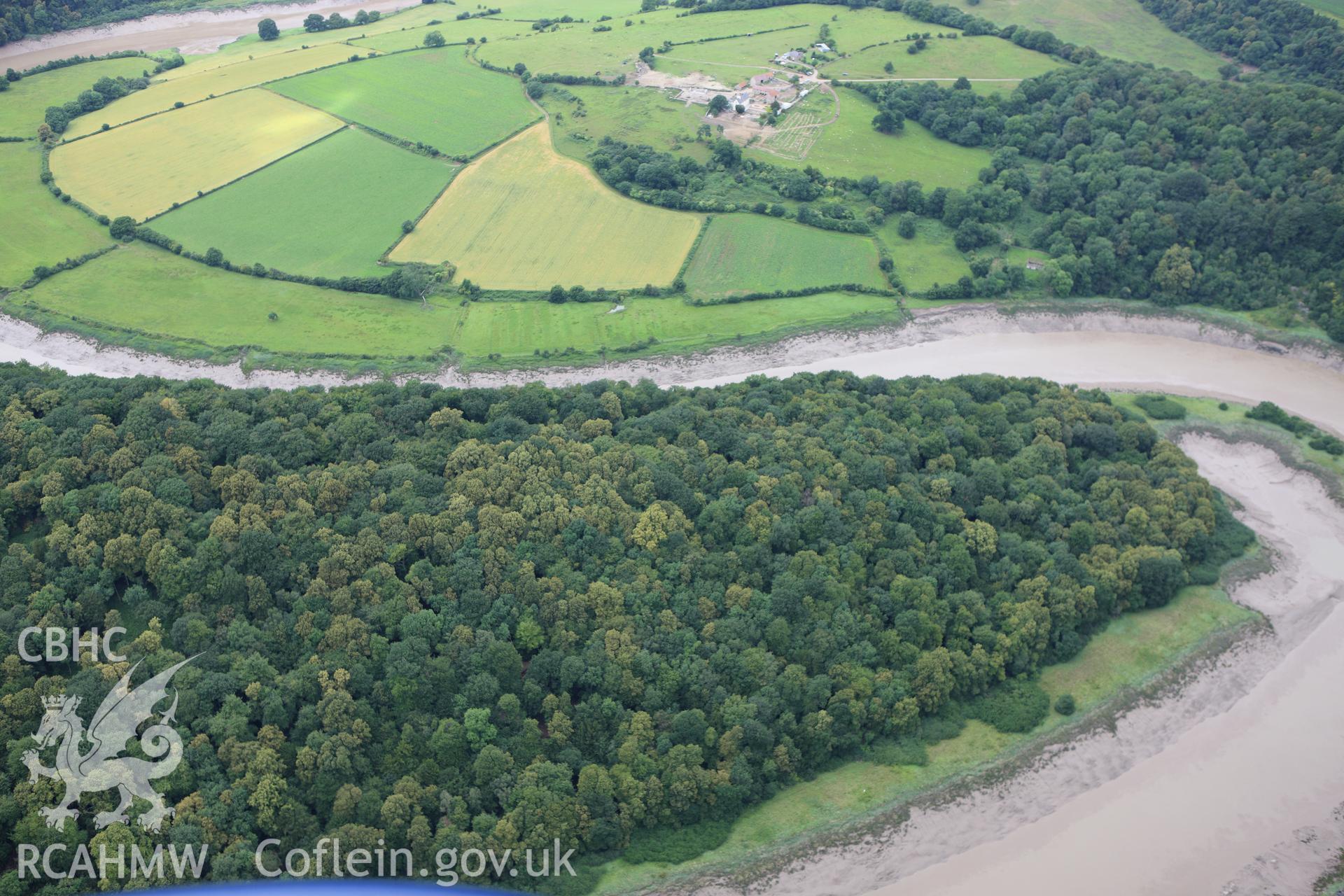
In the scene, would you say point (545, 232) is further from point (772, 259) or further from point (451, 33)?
point (451, 33)

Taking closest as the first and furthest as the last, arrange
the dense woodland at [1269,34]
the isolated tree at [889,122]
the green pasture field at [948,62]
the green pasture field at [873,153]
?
the green pasture field at [873,153] → the isolated tree at [889,122] → the dense woodland at [1269,34] → the green pasture field at [948,62]

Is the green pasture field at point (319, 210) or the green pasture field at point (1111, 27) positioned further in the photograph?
the green pasture field at point (1111, 27)

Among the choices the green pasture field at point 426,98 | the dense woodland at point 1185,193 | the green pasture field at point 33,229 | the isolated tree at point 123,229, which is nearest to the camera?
the dense woodland at point 1185,193

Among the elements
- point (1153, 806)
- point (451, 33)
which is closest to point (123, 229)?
point (451, 33)

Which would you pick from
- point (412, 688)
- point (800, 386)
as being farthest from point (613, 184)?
point (412, 688)

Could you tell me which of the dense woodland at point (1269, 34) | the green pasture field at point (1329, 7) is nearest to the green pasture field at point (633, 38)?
the dense woodland at point (1269, 34)

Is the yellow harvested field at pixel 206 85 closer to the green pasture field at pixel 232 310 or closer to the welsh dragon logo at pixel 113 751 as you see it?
the green pasture field at pixel 232 310
